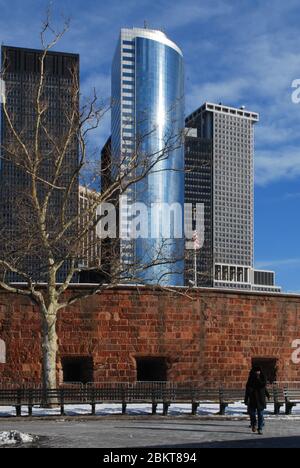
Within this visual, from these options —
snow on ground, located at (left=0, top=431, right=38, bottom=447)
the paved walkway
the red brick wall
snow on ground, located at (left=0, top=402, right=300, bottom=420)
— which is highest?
the red brick wall

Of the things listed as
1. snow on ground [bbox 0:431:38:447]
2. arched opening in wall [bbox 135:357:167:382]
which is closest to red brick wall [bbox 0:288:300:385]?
arched opening in wall [bbox 135:357:167:382]

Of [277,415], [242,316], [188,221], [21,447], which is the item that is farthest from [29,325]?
[188,221]

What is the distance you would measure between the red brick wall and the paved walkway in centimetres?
857

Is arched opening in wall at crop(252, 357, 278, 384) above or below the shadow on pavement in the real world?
above

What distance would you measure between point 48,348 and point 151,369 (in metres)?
6.69

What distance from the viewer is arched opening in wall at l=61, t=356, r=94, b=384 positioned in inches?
1209

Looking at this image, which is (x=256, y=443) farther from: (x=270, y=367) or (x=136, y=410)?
(x=270, y=367)

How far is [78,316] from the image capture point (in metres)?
30.7

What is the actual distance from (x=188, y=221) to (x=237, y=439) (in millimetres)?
122229

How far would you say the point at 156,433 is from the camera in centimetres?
1719

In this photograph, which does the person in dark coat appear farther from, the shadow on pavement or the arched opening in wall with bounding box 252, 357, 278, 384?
the arched opening in wall with bounding box 252, 357, 278, 384

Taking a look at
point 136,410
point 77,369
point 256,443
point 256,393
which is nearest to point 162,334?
point 77,369

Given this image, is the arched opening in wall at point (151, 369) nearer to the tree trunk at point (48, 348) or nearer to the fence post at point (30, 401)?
the tree trunk at point (48, 348)

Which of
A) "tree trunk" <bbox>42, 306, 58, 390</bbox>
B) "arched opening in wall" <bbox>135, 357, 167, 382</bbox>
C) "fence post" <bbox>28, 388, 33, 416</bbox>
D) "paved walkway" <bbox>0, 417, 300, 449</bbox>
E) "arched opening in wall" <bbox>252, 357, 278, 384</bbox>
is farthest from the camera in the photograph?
"arched opening in wall" <bbox>252, 357, 278, 384</bbox>
